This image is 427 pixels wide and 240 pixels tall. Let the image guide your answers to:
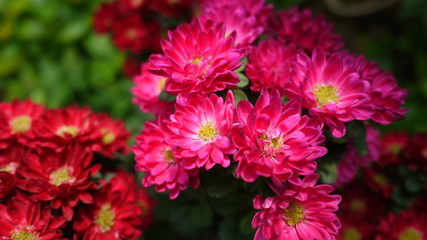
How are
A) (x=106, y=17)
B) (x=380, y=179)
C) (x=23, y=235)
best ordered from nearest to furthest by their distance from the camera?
(x=23, y=235) → (x=380, y=179) → (x=106, y=17)

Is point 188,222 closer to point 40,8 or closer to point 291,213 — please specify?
point 291,213

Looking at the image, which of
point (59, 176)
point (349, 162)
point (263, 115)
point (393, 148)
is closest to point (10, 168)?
point (59, 176)

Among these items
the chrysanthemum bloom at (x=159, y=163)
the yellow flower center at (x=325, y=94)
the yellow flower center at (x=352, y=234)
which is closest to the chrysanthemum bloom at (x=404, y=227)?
the yellow flower center at (x=352, y=234)

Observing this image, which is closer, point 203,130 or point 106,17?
point 203,130

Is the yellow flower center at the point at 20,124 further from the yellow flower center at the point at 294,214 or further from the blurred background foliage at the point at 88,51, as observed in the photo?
the blurred background foliage at the point at 88,51

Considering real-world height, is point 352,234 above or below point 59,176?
below

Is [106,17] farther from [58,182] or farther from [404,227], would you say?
[404,227]

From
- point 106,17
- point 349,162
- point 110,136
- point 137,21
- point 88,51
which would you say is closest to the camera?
point 349,162
